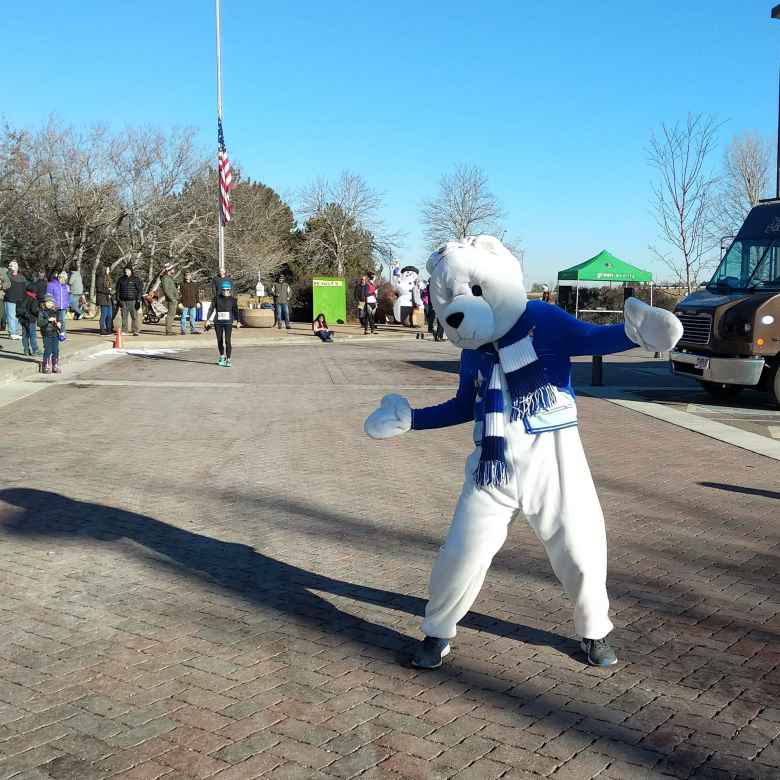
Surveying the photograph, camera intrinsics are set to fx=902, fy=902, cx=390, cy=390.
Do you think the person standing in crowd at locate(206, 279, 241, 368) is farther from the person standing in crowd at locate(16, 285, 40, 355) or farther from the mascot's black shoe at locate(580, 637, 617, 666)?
the mascot's black shoe at locate(580, 637, 617, 666)

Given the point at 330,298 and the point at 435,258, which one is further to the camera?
the point at 330,298

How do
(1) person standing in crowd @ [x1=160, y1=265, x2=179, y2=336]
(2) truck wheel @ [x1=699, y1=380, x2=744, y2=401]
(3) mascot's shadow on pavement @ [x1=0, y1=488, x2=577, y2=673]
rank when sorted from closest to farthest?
(3) mascot's shadow on pavement @ [x1=0, y1=488, x2=577, y2=673]
(2) truck wheel @ [x1=699, y1=380, x2=744, y2=401]
(1) person standing in crowd @ [x1=160, y1=265, x2=179, y2=336]

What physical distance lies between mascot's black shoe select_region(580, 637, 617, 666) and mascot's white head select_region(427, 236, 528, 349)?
145 cm

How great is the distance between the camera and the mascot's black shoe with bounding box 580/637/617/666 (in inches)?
159

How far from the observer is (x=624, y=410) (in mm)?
12672

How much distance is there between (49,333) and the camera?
1471 cm

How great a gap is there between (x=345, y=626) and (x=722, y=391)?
11.0m

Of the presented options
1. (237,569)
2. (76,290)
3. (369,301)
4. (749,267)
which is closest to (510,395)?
(237,569)

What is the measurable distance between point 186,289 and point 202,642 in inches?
820

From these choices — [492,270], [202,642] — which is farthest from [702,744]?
[202,642]

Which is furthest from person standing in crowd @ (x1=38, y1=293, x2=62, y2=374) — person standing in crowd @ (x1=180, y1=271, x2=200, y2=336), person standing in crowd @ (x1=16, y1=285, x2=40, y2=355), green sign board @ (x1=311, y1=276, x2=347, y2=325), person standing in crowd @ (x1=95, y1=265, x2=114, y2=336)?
green sign board @ (x1=311, y1=276, x2=347, y2=325)

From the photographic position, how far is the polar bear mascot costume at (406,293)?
105ft

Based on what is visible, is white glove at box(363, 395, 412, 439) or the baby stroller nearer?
white glove at box(363, 395, 412, 439)

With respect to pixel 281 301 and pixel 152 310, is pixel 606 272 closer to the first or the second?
pixel 281 301
